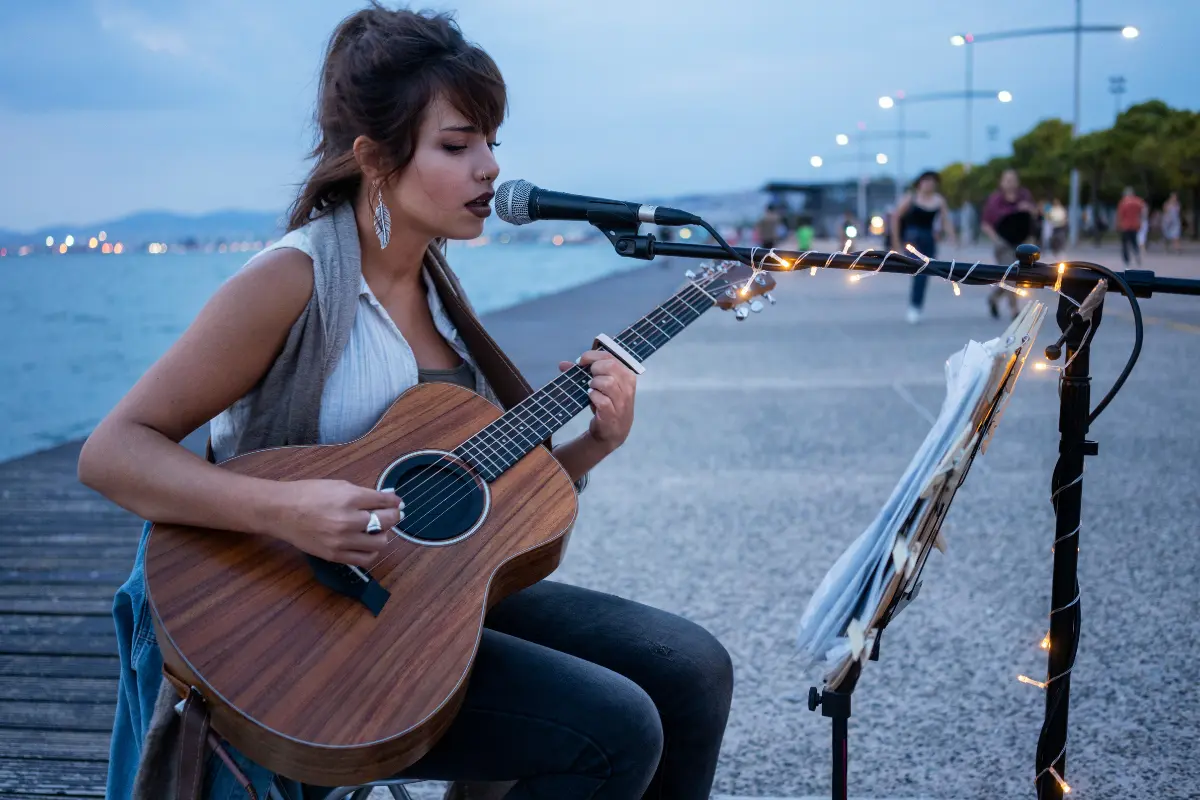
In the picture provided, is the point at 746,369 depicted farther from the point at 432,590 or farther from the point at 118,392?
the point at 432,590

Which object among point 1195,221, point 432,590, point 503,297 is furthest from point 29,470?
point 1195,221

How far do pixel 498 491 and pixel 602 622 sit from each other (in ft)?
1.14

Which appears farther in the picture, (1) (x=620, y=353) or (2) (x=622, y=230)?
(1) (x=620, y=353)

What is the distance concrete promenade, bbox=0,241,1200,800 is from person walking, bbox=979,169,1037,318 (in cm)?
468

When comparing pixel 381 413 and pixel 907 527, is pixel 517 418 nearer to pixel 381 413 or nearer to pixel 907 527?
pixel 381 413

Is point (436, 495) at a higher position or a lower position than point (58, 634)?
higher

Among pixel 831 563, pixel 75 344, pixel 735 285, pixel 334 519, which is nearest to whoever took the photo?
pixel 334 519

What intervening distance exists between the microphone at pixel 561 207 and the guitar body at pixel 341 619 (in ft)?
1.50

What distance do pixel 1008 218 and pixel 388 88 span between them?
1282 cm

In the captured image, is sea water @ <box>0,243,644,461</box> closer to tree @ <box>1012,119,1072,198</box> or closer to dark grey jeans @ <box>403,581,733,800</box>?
dark grey jeans @ <box>403,581,733,800</box>

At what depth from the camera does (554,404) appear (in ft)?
6.88

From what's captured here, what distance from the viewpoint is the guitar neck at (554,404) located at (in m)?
1.99

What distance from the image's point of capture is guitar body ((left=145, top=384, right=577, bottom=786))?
1.52 m

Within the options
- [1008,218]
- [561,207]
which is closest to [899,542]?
[561,207]
